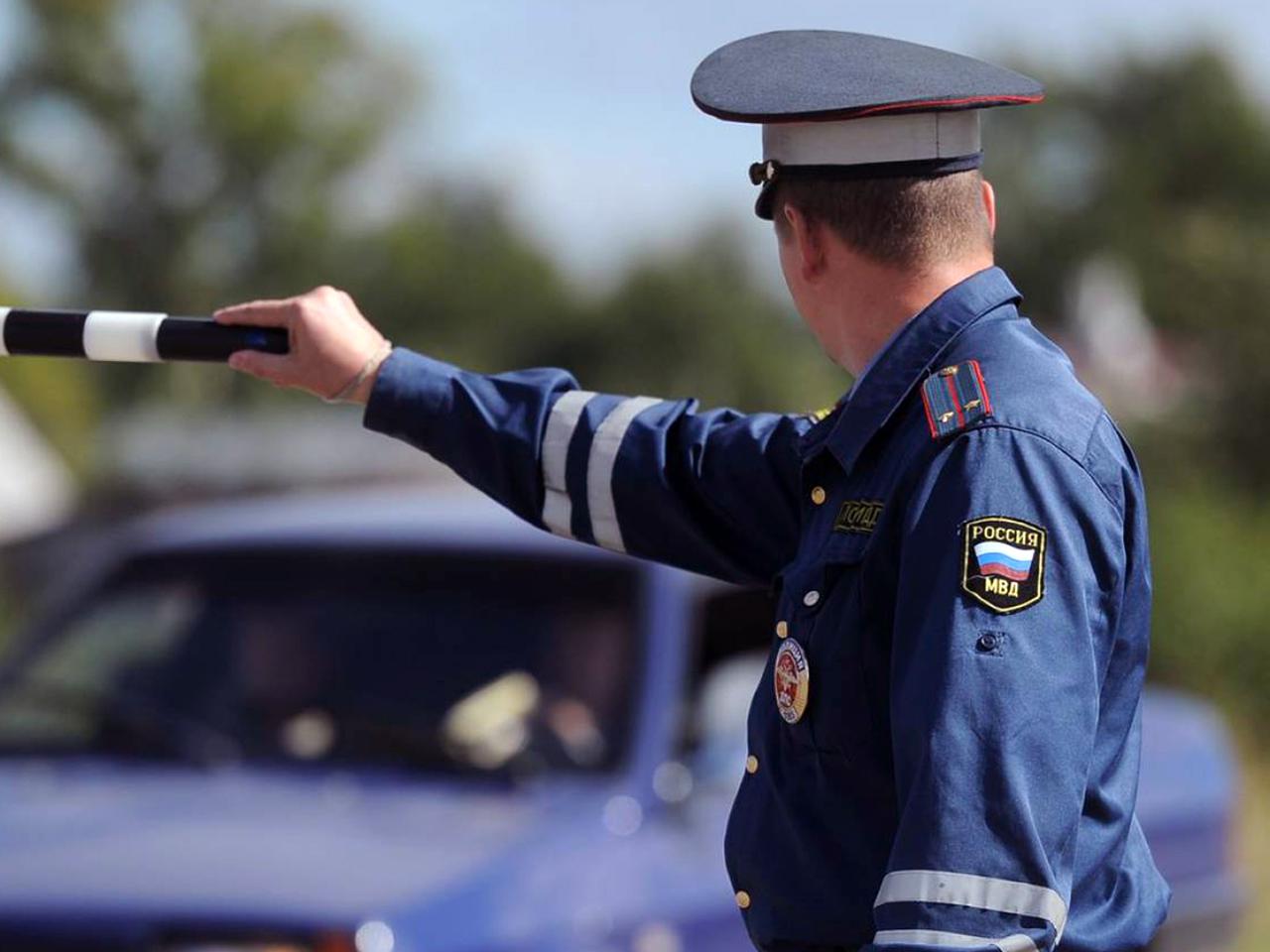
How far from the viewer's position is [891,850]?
1.99m

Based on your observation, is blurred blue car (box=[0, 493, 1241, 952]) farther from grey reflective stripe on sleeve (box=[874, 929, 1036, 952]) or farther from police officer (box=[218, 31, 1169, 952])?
grey reflective stripe on sleeve (box=[874, 929, 1036, 952])

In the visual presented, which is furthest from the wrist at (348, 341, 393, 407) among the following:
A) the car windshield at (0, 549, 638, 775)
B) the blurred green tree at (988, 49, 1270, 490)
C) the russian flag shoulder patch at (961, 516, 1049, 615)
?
the blurred green tree at (988, 49, 1270, 490)

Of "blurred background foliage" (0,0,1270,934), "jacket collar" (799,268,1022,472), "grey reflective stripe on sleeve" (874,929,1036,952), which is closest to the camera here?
"grey reflective stripe on sleeve" (874,929,1036,952)

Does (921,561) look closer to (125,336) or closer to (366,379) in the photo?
(366,379)

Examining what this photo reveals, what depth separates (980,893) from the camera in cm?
192

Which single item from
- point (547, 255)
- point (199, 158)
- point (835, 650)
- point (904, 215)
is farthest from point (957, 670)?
point (547, 255)

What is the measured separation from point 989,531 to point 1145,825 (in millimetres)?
3500

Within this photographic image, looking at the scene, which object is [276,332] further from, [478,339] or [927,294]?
[478,339]

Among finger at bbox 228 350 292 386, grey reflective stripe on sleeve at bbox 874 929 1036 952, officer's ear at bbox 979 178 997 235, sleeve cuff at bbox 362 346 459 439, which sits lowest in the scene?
grey reflective stripe on sleeve at bbox 874 929 1036 952

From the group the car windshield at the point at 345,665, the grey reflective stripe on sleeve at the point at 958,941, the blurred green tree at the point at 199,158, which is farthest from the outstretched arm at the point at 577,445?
the blurred green tree at the point at 199,158

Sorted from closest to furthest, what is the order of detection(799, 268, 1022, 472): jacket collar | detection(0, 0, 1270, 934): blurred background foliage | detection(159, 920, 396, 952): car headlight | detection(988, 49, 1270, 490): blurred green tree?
detection(799, 268, 1022, 472): jacket collar → detection(159, 920, 396, 952): car headlight → detection(0, 0, 1270, 934): blurred background foliage → detection(988, 49, 1270, 490): blurred green tree

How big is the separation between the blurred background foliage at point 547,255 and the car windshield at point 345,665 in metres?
9.30

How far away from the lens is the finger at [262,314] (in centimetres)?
261

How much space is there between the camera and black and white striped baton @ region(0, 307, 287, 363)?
2590 mm
